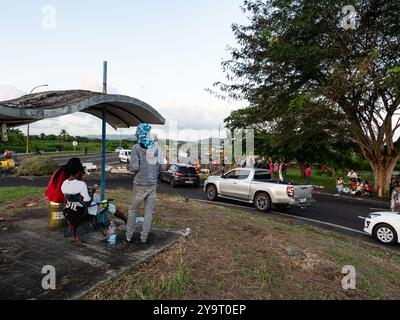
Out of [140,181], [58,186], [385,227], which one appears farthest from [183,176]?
[140,181]

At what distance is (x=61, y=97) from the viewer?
16.1 ft

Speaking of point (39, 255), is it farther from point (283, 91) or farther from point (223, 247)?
point (283, 91)

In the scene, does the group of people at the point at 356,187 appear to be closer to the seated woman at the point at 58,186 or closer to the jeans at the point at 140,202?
the jeans at the point at 140,202

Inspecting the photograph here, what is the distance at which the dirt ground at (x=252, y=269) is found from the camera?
11.6 feet

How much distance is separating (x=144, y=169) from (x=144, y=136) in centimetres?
59

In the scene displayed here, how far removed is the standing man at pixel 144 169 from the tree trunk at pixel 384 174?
17.9 m

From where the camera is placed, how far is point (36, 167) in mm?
20094

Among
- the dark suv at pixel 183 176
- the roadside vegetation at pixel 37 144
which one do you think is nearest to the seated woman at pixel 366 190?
the dark suv at pixel 183 176

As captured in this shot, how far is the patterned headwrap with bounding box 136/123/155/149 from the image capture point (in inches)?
186

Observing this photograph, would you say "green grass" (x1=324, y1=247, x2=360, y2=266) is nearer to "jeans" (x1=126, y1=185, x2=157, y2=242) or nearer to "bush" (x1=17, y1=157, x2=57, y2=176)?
"jeans" (x1=126, y1=185, x2=157, y2=242)

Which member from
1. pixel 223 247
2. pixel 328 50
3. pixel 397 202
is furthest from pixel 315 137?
pixel 223 247

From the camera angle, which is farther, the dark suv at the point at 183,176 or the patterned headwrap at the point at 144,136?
the dark suv at the point at 183,176
